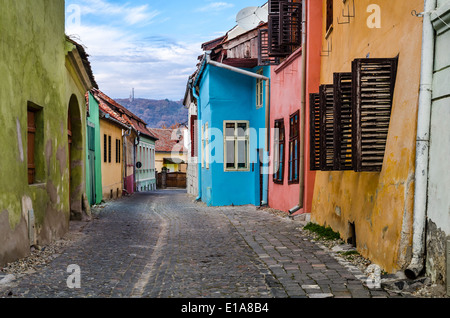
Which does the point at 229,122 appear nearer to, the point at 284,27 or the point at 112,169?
the point at 284,27

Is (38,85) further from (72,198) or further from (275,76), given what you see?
(275,76)

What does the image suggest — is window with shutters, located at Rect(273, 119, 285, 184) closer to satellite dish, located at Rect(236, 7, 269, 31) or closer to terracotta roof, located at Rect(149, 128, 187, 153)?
satellite dish, located at Rect(236, 7, 269, 31)

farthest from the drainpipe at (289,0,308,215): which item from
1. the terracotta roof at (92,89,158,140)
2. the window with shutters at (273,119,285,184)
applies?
the terracotta roof at (92,89,158,140)

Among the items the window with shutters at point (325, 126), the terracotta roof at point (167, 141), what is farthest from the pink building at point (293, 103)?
the terracotta roof at point (167, 141)

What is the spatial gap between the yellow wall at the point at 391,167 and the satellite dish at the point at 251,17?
29.9ft

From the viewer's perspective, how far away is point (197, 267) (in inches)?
275

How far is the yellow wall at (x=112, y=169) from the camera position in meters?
21.4

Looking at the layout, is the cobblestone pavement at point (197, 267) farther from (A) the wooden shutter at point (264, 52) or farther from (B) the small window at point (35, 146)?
(A) the wooden shutter at point (264, 52)

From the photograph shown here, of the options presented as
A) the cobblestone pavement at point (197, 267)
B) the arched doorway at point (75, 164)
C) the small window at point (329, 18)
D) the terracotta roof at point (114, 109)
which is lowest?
the cobblestone pavement at point (197, 267)

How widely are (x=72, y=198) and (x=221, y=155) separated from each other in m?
A: 6.27

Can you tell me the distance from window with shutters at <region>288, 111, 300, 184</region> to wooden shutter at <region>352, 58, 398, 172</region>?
6092 millimetres

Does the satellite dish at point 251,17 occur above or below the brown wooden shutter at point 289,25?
above

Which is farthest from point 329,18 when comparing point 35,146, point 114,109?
point 114,109
